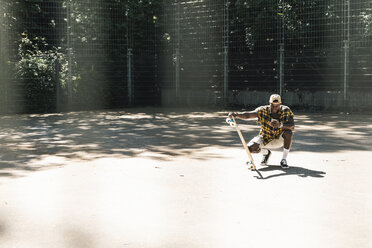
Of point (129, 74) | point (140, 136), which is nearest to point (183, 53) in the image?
point (129, 74)

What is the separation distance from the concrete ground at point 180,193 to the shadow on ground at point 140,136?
4 centimetres

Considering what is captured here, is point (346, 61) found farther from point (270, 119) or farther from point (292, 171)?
point (292, 171)

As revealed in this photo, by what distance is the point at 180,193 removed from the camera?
249 inches

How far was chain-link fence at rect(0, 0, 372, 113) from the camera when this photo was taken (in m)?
18.8

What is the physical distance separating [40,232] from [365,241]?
2.72 m

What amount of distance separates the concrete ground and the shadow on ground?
4 centimetres

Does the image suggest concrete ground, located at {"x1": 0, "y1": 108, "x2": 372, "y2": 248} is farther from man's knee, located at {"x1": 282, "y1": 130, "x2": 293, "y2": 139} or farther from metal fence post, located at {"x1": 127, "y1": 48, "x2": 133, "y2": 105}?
metal fence post, located at {"x1": 127, "y1": 48, "x2": 133, "y2": 105}

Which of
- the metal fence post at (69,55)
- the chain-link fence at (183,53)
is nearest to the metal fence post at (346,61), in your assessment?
the chain-link fence at (183,53)

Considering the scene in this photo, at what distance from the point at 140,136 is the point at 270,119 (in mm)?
4818

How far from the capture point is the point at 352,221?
16.5 feet

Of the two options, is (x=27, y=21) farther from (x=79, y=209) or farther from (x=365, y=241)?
(x=365, y=241)

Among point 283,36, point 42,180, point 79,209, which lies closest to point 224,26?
point 283,36

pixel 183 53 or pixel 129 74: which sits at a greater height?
pixel 183 53

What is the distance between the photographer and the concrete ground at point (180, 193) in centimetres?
466
